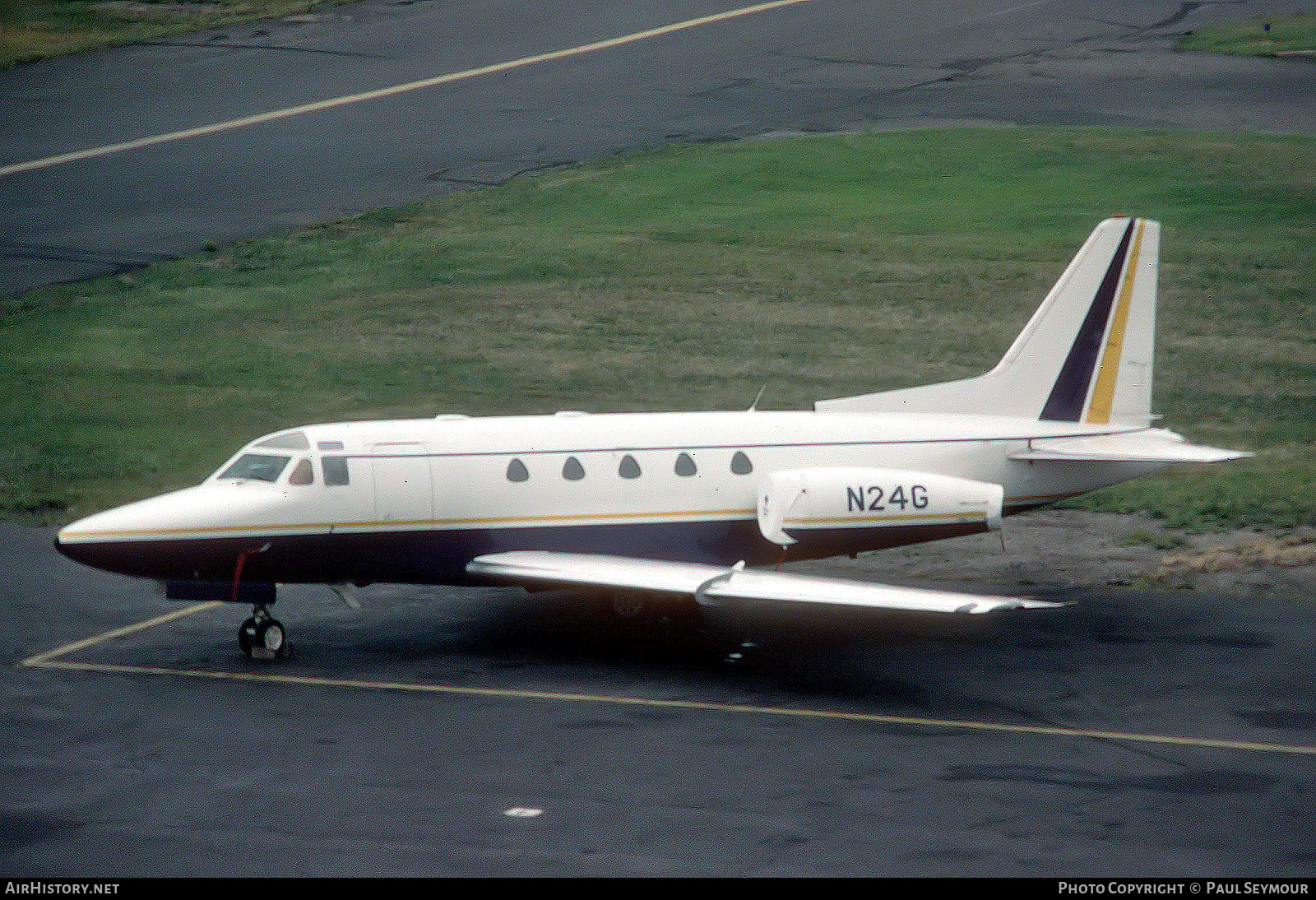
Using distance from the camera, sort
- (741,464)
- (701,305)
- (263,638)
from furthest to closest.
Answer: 1. (701,305)
2. (741,464)
3. (263,638)

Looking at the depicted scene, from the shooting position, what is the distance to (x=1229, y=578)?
27.0m

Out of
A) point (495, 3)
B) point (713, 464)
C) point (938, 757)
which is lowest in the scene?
point (938, 757)

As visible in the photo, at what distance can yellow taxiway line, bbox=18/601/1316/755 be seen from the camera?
20125 mm

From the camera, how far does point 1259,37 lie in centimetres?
5616

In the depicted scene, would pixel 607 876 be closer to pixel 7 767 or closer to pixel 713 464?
pixel 7 767

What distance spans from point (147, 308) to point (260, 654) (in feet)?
69.5

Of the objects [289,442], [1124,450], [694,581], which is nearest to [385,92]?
[289,442]

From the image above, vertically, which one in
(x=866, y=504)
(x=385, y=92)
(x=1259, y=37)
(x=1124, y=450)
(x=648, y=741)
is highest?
(x=385, y=92)

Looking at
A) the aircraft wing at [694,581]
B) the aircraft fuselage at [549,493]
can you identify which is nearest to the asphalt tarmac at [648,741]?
the aircraft wing at [694,581]

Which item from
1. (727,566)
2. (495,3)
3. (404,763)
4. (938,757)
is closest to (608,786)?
(404,763)

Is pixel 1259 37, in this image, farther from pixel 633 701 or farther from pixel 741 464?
pixel 633 701

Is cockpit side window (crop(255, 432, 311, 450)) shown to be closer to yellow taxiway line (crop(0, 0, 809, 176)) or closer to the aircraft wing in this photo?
the aircraft wing

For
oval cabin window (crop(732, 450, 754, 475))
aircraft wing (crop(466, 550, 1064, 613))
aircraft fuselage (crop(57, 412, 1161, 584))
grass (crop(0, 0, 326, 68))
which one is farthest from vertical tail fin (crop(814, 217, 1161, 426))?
grass (crop(0, 0, 326, 68))

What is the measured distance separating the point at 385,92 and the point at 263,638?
33.6 meters
